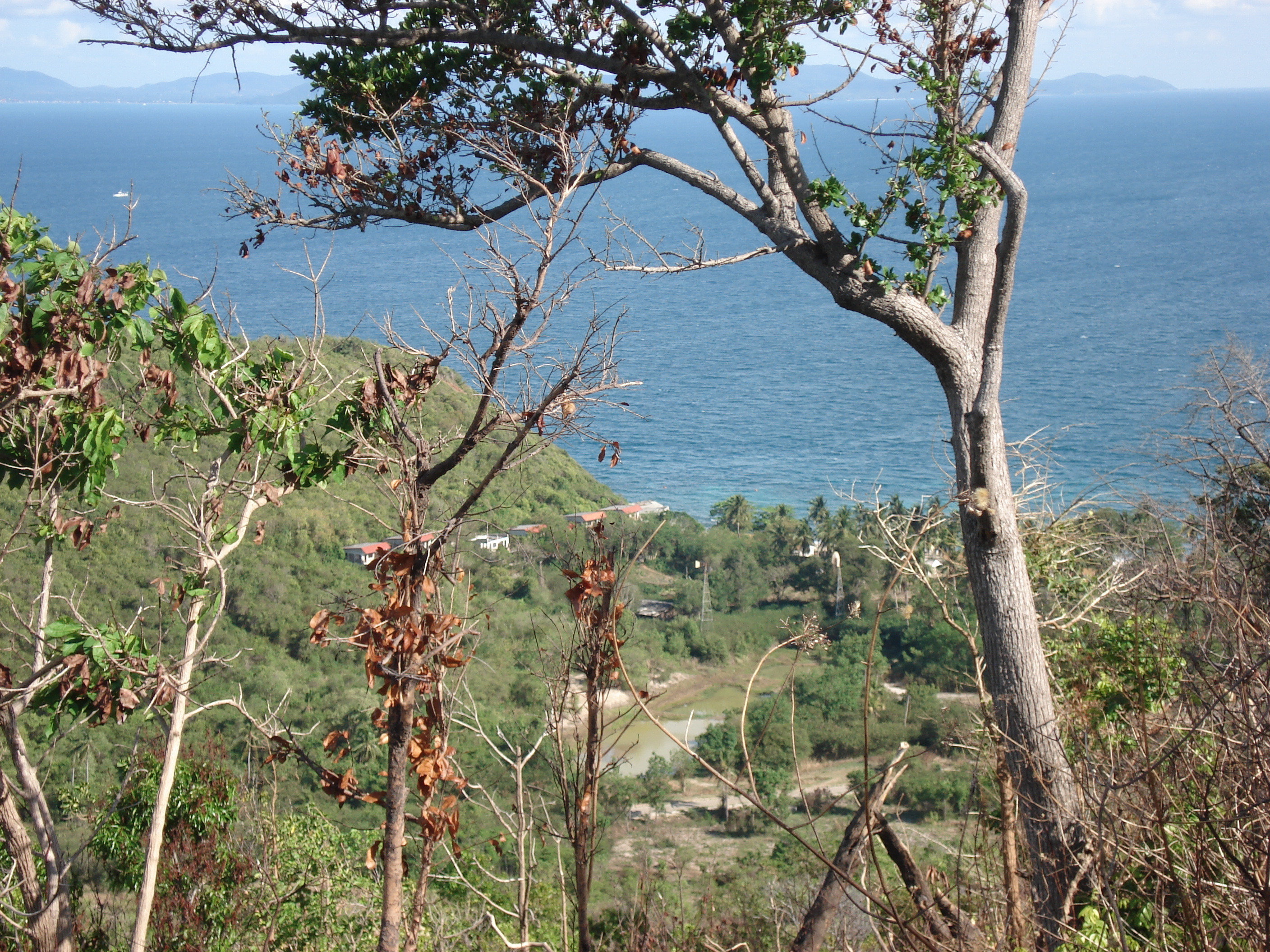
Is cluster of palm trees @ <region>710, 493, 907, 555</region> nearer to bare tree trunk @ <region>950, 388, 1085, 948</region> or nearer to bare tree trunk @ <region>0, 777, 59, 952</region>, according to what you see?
bare tree trunk @ <region>950, 388, 1085, 948</region>

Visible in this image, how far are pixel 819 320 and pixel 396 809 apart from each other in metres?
64.4

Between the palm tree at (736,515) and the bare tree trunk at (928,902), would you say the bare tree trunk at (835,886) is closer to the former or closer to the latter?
the bare tree trunk at (928,902)

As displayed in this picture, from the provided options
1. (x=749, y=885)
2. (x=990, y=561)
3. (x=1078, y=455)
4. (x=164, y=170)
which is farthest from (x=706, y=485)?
(x=164, y=170)

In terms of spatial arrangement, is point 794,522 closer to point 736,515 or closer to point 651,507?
point 736,515

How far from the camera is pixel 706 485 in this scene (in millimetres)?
44094

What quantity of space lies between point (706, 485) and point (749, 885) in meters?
27.5

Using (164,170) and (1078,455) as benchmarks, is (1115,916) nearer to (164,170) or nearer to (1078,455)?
(1078,455)

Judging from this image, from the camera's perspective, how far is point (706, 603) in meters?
35.0

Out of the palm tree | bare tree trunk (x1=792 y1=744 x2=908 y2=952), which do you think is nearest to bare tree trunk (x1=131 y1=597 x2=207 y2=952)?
bare tree trunk (x1=792 y1=744 x2=908 y2=952)

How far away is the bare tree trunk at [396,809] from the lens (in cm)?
314

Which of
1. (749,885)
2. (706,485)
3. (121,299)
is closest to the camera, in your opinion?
(121,299)

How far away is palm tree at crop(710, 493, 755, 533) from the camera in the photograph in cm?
3950

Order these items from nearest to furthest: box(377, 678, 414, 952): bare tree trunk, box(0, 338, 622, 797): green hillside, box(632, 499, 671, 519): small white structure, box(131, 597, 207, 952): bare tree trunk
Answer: box(377, 678, 414, 952): bare tree trunk < box(131, 597, 207, 952): bare tree trunk < box(0, 338, 622, 797): green hillside < box(632, 499, 671, 519): small white structure

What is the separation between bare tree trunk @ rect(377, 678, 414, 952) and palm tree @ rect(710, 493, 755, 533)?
36.4m
